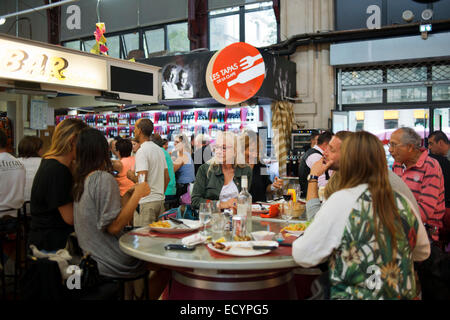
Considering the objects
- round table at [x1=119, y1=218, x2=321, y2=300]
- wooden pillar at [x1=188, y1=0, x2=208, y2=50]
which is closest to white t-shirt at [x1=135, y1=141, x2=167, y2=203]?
round table at [x1=119, y1=218, x2=321, y2=300]

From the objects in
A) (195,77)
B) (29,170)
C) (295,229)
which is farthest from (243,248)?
(195,77)

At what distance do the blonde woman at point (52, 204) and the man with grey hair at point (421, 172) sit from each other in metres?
2.77

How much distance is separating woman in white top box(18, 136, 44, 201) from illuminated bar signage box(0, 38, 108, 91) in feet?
2.50

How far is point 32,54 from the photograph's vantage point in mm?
4582

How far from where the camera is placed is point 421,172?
3.64 m

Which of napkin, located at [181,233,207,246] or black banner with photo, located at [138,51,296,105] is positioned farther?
black banner with photo, located at [138,51,296,105]

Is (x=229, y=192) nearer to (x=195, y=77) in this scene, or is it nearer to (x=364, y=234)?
(x=364, y=234)

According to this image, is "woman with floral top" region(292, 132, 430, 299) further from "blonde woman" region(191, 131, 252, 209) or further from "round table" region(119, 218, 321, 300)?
"blonde woman" region(191, 131, 252, 209)

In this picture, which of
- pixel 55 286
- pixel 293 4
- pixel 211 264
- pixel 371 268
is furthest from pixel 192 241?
pixel 293 4

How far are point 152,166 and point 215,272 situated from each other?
258 cm

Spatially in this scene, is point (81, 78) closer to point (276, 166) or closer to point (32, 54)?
point (32, 54)

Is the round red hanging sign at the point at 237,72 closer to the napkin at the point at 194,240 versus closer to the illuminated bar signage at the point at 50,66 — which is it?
the napkin at the point at 194,240

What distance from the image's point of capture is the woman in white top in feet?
15.6
